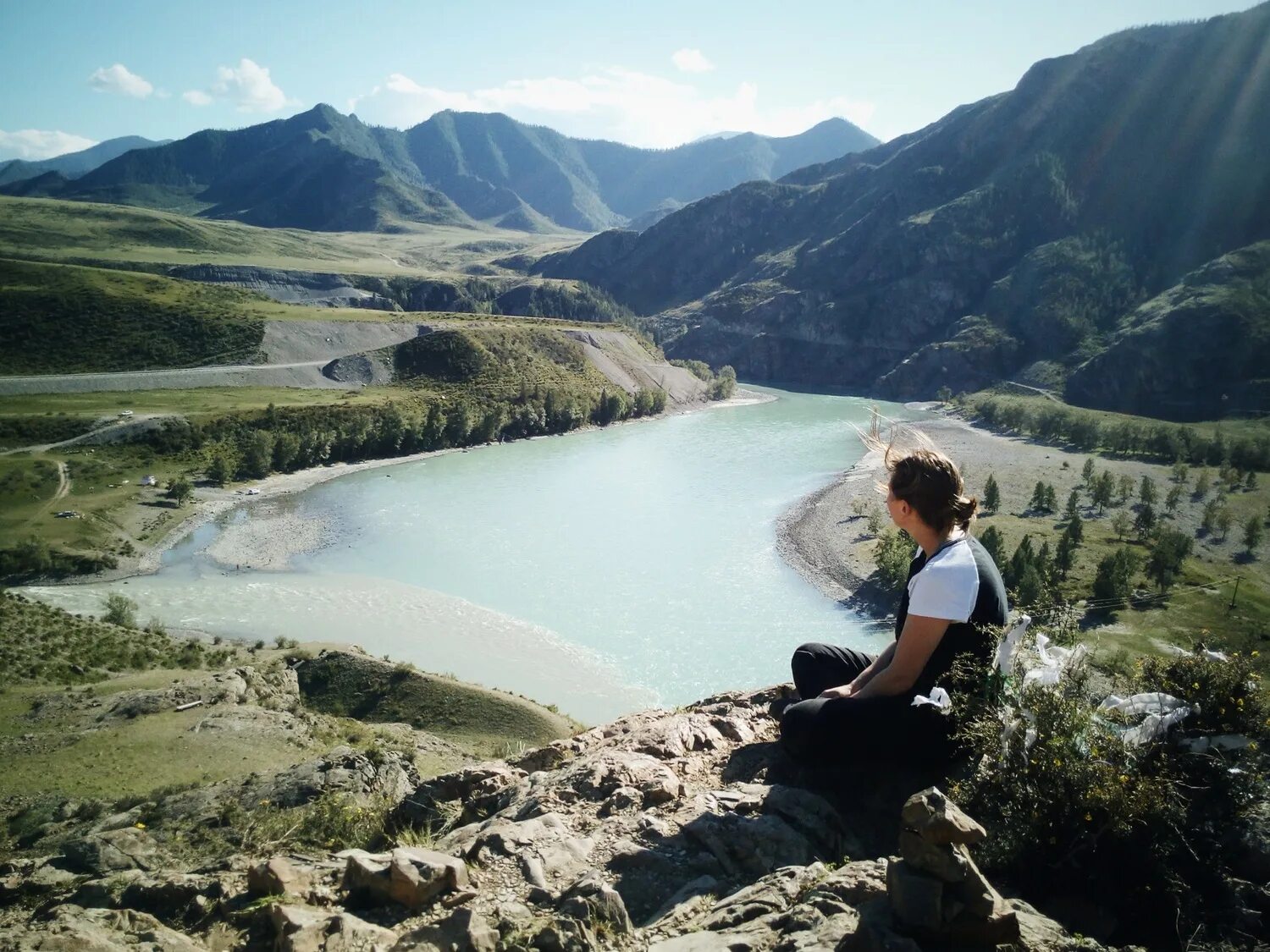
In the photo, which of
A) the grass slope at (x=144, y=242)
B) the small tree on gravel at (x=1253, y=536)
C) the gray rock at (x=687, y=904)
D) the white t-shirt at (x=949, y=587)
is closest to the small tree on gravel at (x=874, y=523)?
the small tree on gravel at (x=1253, y=536)

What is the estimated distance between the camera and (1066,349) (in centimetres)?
11850

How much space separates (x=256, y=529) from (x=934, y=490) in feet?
163

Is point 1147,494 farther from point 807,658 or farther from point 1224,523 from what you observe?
point 807,658

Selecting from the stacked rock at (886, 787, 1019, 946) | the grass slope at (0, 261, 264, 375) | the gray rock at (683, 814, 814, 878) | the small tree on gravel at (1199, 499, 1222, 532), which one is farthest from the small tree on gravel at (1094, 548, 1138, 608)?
the grass slope at (0, 261, 264, 375)

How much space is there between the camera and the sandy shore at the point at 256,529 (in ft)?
134

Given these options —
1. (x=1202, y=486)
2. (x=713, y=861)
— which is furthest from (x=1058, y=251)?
(x=713, y=861)

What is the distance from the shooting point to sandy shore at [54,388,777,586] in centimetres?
4072

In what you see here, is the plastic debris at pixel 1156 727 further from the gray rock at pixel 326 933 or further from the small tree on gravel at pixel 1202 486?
the small tree on gravel at pixel 1202 486

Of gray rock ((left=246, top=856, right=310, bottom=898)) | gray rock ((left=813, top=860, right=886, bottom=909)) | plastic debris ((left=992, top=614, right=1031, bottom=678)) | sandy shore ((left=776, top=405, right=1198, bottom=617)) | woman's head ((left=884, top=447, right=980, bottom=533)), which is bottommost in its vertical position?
sandy shore ((left=776, top=405, right=1198, bottom=617))

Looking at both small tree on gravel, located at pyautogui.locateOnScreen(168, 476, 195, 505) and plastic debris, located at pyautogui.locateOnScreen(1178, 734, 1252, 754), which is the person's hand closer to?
plastic debris, located at pyautogui.locateOnScreen(1178, 734, 1252, 754)

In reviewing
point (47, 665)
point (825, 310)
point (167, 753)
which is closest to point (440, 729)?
point (167, 753)

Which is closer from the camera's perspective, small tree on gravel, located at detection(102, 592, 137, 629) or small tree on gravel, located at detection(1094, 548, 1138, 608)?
small tree on gravel, located at detection(102, 592, 137, 629)

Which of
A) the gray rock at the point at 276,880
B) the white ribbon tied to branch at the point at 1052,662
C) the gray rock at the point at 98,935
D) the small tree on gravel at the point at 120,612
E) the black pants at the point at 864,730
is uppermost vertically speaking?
the white ribbon tied to branch at the point at 1052,662

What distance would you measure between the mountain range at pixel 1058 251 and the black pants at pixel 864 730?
4374 inches
